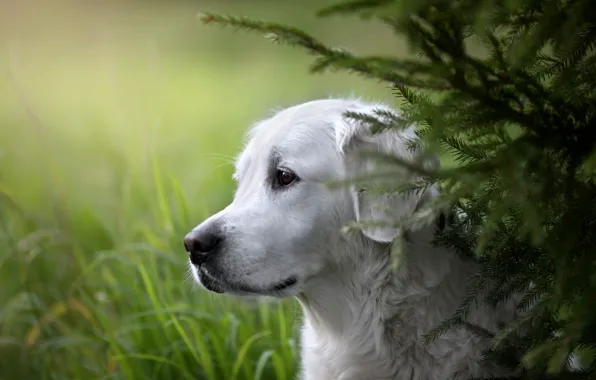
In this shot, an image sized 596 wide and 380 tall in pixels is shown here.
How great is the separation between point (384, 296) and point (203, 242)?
68cm

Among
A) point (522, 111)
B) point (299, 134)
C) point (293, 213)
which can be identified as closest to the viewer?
point (522, 111)

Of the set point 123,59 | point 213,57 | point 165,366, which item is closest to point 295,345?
point 165,366

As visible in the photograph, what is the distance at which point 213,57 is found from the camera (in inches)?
530

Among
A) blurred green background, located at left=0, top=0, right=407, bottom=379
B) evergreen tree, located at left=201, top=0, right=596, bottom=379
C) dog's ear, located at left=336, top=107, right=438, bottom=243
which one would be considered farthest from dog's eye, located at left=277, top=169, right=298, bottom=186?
evergreen tree, located at left=201, top=0, right=596, bottom=379

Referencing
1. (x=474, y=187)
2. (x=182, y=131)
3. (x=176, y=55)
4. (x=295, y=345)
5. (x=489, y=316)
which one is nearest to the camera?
(x=474, y=187)

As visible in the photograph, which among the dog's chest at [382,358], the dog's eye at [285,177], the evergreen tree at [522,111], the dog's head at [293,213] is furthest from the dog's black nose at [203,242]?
the evergreen tree at [522,111]

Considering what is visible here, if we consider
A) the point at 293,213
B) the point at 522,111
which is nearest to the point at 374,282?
the point at 293,213

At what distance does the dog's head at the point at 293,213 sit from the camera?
2793 mm

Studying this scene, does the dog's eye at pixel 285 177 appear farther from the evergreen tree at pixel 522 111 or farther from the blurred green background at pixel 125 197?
the evergreen tree at pixel 522 111

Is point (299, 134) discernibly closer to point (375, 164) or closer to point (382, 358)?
point (375, 164)

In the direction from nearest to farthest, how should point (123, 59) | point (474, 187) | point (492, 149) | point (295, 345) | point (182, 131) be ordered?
point (474, 187)
point (492, 149)
point (295, 345)
point (182, 131)
point (123, 59)

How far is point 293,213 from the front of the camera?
284cm

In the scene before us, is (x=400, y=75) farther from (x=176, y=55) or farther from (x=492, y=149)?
(x=176, y=55)

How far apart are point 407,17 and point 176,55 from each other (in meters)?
11.7
